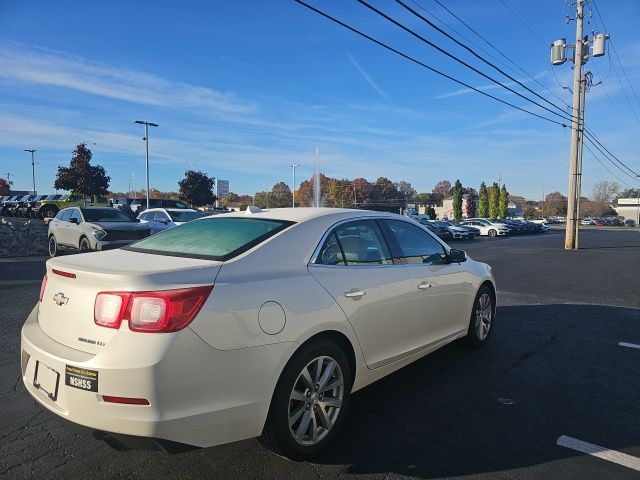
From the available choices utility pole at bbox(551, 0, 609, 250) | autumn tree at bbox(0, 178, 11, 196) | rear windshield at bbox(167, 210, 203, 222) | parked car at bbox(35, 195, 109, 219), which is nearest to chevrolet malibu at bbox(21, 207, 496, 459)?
rear windshield at bbox(167, 210, 203, 222)

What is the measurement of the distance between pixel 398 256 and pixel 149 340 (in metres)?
2.32

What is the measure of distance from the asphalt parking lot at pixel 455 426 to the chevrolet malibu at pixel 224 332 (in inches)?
13.1

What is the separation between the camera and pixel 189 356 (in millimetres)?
2422

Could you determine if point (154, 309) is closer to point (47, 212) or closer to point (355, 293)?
point (355, 293)

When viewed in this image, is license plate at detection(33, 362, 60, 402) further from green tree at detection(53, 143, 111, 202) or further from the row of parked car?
green tree at detection(53, 143, 111, 202)

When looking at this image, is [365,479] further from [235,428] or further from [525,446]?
[525,446]

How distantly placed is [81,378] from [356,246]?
6.91ft

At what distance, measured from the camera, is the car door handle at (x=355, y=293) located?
10.8 feet

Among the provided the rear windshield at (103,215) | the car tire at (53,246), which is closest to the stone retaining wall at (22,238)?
the car tire at (53,246)

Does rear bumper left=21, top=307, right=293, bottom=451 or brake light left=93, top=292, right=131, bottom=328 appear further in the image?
brake light left=93, top=292, right=131, bottom=328

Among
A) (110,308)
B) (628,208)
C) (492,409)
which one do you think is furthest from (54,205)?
(628,208)

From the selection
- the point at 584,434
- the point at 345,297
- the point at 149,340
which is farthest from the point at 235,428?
the point at 584,434

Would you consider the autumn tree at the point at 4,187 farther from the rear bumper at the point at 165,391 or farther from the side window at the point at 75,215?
the rear bumper at the point at 165,391

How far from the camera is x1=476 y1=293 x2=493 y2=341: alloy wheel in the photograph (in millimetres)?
5312
